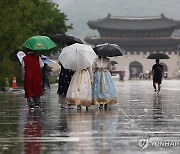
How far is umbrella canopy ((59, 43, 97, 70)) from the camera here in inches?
520

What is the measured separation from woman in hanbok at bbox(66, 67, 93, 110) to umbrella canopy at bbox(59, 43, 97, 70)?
228 millimetres

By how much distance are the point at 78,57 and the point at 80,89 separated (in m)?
0.85

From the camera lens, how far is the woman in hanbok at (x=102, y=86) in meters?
13.8

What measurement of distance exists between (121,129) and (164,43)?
8244cm

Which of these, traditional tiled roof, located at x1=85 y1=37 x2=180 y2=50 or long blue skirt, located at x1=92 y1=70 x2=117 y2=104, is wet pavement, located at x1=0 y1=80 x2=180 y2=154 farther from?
traditional tiled roof, located at x1=85 y1=37 x2=180 y2=50

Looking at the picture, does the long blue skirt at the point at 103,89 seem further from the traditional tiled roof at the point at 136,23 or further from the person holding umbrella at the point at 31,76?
the traditional tiled roof at the point at 136,23

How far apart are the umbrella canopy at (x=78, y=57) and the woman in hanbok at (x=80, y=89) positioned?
0.23 meters

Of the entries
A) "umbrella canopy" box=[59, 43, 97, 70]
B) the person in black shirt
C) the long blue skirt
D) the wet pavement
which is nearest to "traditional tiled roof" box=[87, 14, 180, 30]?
the person in black shirt

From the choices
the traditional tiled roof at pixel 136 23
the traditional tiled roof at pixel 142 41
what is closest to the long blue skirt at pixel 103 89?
the traditional tiled roof at pixel 142 41

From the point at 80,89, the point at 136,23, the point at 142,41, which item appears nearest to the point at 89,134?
the point at 80,89

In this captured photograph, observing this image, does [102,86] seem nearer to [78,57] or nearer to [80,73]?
[80,73]

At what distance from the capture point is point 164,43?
89.9m

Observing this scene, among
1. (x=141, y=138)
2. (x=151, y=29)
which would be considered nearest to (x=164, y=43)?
(x=151, y=29)

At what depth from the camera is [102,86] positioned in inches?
546
